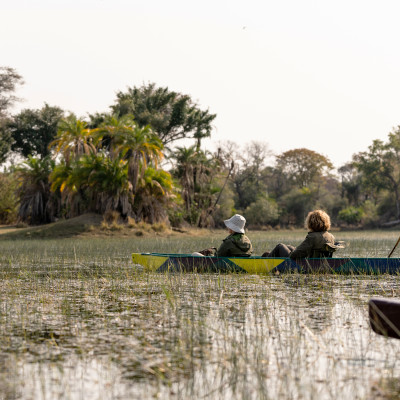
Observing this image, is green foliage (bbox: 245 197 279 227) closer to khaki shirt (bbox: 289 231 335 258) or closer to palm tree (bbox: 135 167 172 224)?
palm tree (bbox: 135 167 172 224)

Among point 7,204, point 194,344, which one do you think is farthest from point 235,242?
point 7,204

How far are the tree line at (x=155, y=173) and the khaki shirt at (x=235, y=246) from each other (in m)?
18.9

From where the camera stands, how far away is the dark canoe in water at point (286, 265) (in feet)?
31.7

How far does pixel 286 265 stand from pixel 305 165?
173 feet

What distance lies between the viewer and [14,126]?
47.1 metres

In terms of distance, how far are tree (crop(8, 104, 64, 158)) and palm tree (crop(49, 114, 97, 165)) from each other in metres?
16.5

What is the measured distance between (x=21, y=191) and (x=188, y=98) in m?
15.8

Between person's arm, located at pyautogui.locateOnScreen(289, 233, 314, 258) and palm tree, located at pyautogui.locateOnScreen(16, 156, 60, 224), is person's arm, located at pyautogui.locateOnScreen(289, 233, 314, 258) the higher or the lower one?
the lower one

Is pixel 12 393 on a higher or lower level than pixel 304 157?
lower

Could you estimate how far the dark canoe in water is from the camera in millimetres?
9656

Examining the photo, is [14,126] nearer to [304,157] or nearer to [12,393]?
[304,157]

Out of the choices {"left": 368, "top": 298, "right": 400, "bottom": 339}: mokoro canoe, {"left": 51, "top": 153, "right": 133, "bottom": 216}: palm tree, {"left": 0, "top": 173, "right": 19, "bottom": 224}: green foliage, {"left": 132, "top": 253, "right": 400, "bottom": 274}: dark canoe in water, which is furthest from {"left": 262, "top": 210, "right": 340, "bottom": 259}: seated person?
{"left": 0, "top": 173, "right": 19, "bottom": 224}: green foliage

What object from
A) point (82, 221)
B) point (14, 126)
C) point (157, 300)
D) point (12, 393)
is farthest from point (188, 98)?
point (12, 393)

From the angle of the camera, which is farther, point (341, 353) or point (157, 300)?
point (157, 300)
